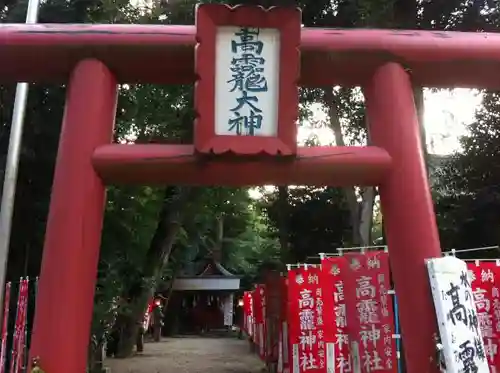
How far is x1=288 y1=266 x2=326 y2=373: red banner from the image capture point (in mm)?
9508

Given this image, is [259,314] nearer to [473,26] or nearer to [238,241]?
[473,26]

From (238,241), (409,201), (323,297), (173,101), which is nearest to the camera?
(409,201)

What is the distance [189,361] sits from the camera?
1703 centimetres

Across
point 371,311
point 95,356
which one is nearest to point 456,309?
point 371,311

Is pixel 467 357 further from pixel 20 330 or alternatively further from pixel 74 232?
pixel 20 330

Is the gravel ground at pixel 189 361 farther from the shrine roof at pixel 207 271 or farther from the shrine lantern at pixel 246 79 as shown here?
the shrine lantern at pixel 246 79

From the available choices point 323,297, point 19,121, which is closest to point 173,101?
point 19,121

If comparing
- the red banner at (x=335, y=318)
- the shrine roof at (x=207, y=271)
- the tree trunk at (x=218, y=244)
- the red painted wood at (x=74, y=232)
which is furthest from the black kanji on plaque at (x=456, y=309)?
the tree trunk at (x=218, y=244)

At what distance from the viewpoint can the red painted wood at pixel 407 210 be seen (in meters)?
5.06

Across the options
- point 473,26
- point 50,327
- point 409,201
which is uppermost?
point 473,26

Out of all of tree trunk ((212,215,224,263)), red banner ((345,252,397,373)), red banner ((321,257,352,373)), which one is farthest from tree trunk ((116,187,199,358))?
tree trunk ((212,215,224,263))

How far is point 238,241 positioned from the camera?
34156 mm

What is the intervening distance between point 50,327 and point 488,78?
482 centimetres

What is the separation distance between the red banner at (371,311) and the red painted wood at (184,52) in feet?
9.32
